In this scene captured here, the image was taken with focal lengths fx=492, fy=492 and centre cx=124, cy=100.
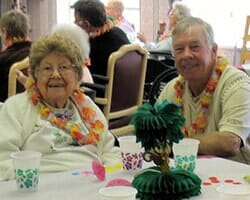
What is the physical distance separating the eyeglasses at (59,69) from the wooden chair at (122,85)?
1.34 meters

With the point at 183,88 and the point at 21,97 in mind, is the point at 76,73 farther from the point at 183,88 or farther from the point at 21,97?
the point at 183,88

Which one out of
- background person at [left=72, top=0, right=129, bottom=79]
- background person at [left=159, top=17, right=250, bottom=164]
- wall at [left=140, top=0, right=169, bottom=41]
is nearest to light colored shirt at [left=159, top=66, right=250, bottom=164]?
background person at [left=159, top=17, right=250, bottom=164]

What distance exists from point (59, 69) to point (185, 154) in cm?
68

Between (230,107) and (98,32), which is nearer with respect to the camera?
(230,107)

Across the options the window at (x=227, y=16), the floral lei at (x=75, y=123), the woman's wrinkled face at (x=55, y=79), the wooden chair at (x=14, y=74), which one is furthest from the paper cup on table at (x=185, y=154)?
the window at (x=227, y=16)

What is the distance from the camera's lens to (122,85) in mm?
3652

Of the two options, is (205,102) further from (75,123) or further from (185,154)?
(185,154)

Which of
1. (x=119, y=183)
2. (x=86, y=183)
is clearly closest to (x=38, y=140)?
(x=86, y=183)

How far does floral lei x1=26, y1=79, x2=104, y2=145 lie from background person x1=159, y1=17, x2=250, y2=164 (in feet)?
1.53

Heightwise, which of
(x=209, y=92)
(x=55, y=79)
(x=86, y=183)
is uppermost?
(x=55, y=79)

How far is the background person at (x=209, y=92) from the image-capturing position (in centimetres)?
213

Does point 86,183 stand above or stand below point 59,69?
below

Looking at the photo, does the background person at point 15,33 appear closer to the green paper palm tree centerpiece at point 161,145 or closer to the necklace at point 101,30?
the necklace at point 101,30

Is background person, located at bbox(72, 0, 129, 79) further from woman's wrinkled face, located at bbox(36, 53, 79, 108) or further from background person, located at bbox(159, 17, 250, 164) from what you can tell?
woman's wrinkled face, located at bbox(36, 53, 79, 108)
